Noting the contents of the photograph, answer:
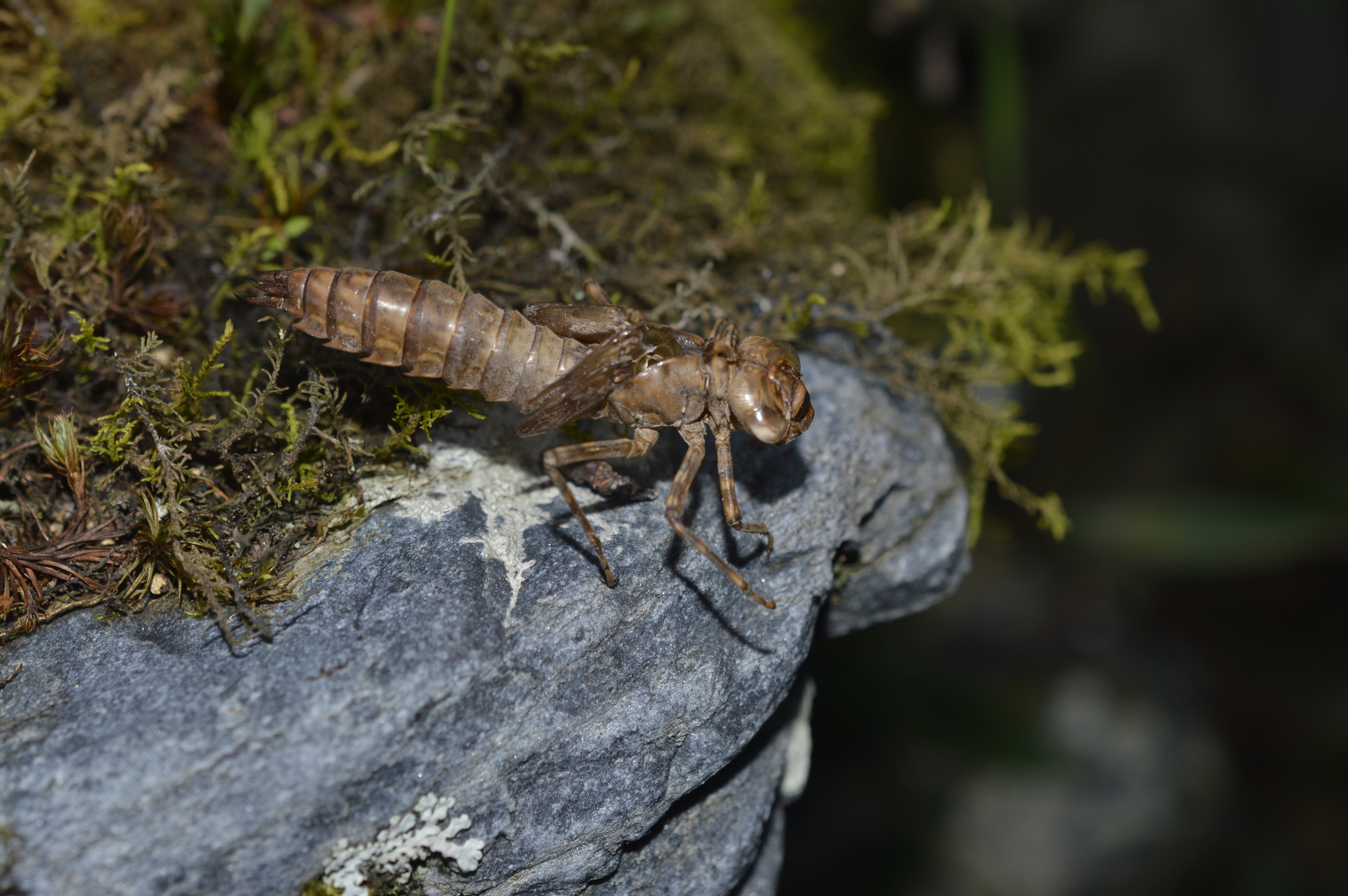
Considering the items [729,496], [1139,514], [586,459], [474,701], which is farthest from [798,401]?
[1139,514]

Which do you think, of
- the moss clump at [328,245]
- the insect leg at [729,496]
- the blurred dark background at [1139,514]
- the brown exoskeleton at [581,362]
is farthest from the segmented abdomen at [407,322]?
the blurred dark background at [1139,514]

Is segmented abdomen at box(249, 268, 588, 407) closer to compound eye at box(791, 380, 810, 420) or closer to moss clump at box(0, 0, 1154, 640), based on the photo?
moss clump at box(0, 0, 1154, 640)

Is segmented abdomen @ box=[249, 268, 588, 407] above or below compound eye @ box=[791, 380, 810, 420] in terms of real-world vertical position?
above

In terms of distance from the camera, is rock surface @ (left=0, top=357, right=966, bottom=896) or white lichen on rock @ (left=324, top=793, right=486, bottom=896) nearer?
rock surface @ (left=0, top=357, right=966, bottom=896)

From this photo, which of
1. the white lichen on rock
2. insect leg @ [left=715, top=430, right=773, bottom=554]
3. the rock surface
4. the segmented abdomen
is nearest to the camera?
the rock surface

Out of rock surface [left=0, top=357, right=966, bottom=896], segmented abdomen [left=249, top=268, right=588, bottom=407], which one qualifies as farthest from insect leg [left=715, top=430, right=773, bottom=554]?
segmented abdomen [left=249, top=268, right=588, bottom=407]

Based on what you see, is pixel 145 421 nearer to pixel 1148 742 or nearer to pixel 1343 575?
pixel 1148 742

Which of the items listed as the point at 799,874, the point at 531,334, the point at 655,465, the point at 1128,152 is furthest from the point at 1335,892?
the point at 531,334
